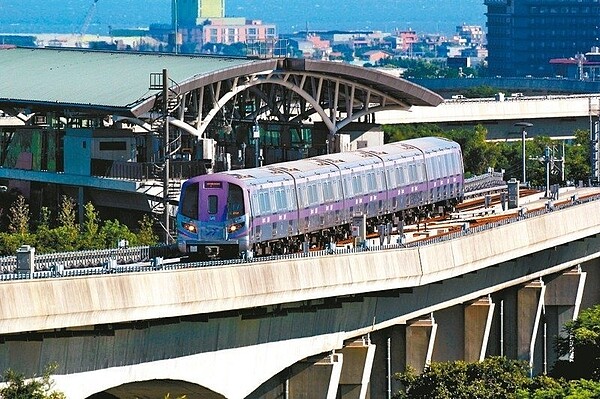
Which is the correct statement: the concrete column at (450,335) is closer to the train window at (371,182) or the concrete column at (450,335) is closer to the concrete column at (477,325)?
the concrete column at (477,325)

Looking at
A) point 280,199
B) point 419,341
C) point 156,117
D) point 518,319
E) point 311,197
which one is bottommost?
point 518,319

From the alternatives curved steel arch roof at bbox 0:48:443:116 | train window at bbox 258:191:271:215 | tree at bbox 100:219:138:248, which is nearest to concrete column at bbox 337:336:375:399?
train window at bbox 258:191:271:215

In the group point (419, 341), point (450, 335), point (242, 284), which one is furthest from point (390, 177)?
point (242, 284)

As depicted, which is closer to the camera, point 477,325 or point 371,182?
point 371,182

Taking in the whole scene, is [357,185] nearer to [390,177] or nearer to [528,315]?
[390,177]

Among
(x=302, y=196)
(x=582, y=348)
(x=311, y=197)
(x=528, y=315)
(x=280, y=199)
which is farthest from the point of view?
(x=528, y=315)

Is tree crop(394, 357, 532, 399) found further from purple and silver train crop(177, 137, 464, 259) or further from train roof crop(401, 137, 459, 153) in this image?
train roof crop(401, 137, 459, 153)

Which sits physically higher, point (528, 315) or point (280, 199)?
point (280, 199)
